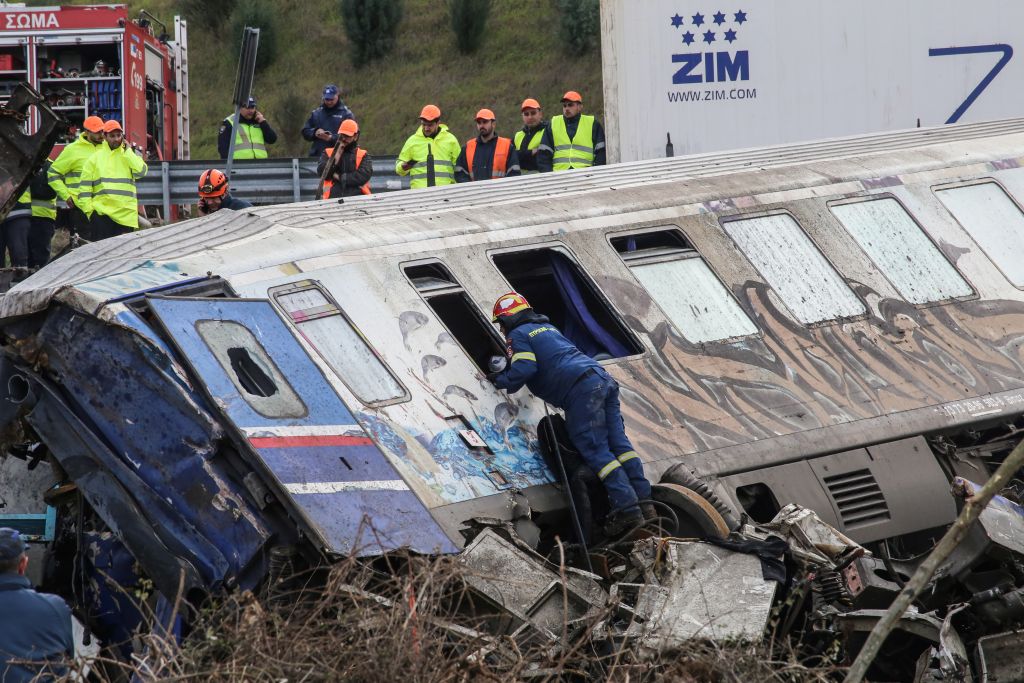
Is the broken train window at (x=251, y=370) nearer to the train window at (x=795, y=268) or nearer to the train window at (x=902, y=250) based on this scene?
the train window at (x=795, y=268)

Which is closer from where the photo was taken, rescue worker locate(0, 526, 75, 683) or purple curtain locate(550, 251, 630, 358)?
rescue worker locate(0, 526, 75, 683)

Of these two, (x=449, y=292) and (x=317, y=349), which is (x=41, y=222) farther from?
(x=317, y=349)

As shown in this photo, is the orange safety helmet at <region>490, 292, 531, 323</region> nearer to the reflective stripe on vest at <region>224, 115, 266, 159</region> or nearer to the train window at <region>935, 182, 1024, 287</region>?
the train window at <region>935, 182, 1024, 287</region>

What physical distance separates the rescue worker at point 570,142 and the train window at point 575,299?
251 inches

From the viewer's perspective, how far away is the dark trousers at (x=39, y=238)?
54.7 feet

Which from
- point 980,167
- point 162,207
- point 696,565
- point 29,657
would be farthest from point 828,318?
point 162,207

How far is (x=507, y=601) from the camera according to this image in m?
7.58

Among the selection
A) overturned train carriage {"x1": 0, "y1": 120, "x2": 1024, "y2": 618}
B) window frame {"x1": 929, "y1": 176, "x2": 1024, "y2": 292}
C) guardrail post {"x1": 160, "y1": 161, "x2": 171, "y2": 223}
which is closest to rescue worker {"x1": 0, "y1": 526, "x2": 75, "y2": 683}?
overturned train carriage {"x1": 0, "y1": 120, "x2": 1024, "y2": 618}

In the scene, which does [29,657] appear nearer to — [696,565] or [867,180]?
[696,565]

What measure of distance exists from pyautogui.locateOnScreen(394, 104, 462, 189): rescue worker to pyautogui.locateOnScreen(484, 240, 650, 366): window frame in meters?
6.44

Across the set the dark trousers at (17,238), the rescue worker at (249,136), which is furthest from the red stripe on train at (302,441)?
the rescue worker at (249,136)

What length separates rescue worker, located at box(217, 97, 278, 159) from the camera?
19906 mm

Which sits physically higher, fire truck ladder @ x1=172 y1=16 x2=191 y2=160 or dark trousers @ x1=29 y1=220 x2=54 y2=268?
fire truck ladder @ x1=172 y1=16 x2=191 y2=160

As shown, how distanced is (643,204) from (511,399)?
2271mm
